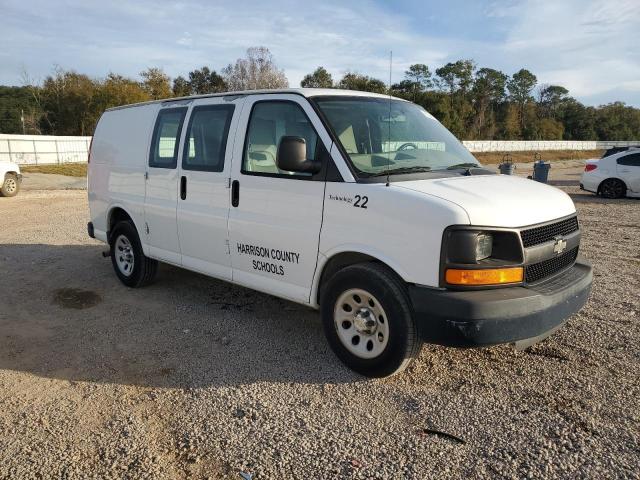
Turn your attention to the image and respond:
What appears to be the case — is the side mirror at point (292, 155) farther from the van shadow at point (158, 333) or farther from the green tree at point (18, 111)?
the green tree at point (18, 111)

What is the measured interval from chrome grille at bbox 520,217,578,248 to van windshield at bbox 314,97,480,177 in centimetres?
93

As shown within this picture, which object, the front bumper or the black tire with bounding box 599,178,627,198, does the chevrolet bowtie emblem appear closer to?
the front bumper

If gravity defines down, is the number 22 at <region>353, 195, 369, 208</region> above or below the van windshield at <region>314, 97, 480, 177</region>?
below

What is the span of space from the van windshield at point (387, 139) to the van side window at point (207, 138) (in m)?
1.08

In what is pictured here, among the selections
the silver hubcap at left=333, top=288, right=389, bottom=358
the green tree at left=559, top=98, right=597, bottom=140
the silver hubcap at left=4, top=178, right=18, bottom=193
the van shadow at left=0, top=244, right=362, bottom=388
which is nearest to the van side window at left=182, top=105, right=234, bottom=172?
the van shadow at left=0, top=244, right=362, bottom=388

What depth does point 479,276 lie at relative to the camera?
10.8ft

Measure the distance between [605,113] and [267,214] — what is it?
116 metres

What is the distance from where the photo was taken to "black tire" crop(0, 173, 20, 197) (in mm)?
15766

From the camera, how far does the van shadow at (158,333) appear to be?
4.01 m

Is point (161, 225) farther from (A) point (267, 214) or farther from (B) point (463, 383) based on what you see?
(B) point (463, 383)

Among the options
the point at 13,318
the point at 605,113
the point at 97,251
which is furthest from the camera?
the point at 605,113

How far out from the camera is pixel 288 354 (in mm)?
4316

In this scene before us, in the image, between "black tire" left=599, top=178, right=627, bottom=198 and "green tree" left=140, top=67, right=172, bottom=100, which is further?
"green tree" left=140, top=67, right=172, bottom=100

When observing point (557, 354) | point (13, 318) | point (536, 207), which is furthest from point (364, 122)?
point (13, 318)
